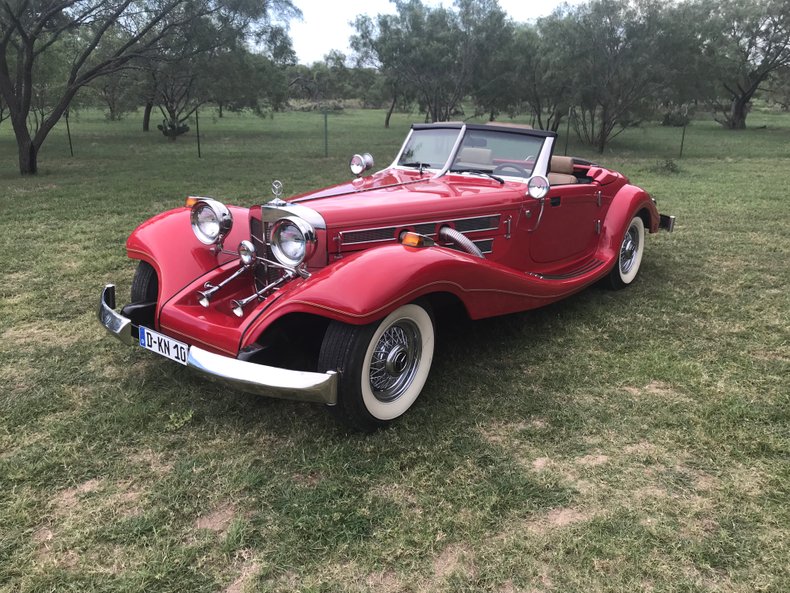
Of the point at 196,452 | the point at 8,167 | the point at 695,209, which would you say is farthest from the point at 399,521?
the point at 8,167

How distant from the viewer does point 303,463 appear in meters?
2.95

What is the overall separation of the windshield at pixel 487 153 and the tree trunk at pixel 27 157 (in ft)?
39.5

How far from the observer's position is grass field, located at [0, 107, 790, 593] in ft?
→ 7.57

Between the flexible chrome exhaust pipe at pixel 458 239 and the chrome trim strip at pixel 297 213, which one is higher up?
the chrome trim strip at pixel 297 213

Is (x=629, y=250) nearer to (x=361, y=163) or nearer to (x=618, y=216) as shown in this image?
(x=618, y=216)

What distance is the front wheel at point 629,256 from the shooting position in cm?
559

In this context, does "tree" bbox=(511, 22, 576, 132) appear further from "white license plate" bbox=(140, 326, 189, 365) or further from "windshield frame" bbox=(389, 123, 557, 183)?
"white license plate" bbox=(140, 326, 189, 365)

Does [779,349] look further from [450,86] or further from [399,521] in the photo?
[450,86]

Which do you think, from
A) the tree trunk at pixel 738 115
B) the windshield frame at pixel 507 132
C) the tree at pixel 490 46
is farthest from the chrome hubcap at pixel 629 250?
the tree trunk at pixel 738 115

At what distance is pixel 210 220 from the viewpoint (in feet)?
12.7

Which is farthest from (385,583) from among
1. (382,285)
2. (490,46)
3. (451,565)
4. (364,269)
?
(490,46)

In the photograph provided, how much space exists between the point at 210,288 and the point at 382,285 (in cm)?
131

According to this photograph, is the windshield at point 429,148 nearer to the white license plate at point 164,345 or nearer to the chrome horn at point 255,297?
the chrome horn at point 255,297

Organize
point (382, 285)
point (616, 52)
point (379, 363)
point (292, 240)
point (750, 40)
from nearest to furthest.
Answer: point (382, 285)
point (379, 363)
point (292, 240)
point (616, 52)
point (750, 40)
